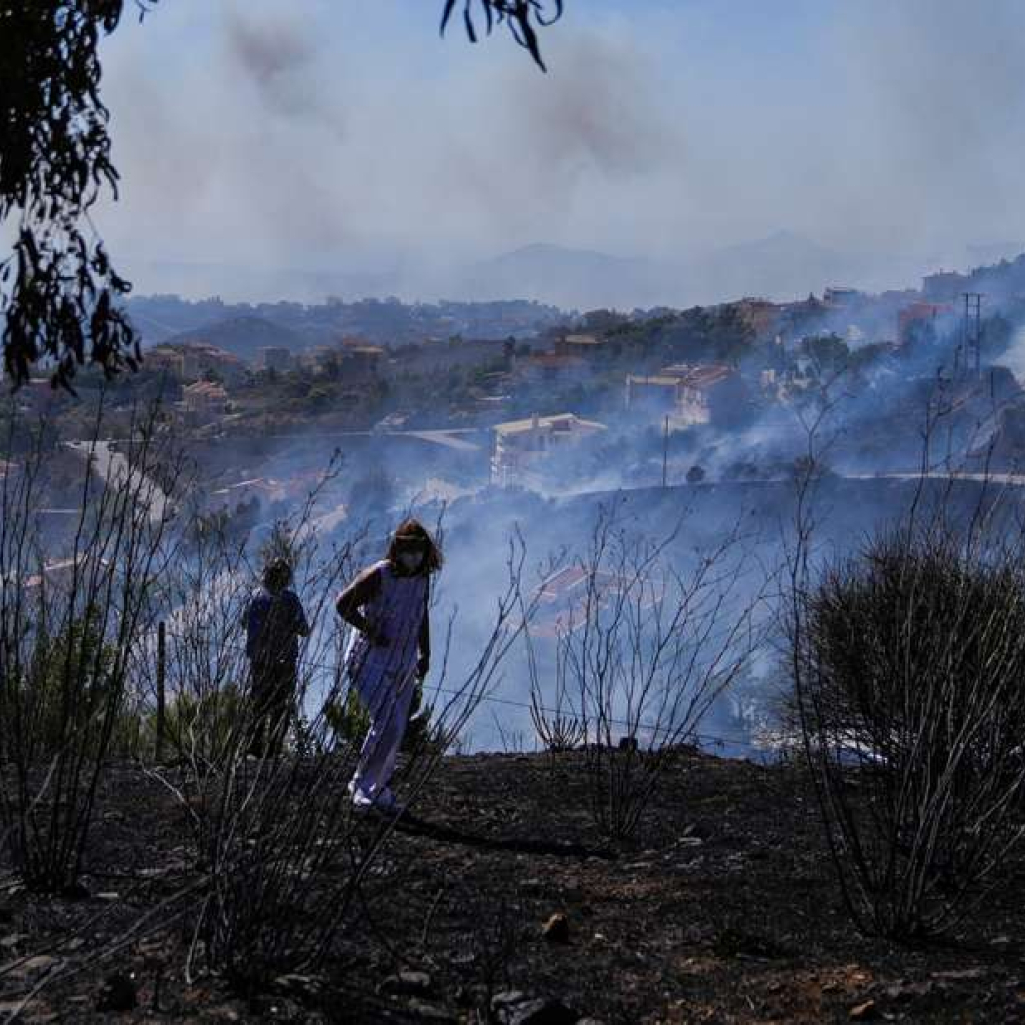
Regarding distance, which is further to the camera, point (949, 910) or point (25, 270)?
point (949, 910)

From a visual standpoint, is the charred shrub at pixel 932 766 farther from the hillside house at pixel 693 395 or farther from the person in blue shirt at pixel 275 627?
the hillside house at pixel 693 395

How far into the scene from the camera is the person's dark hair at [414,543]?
6211mm

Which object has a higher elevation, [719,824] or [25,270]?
[25,270]

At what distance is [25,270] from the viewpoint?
3.88m

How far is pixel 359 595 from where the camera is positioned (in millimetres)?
6270

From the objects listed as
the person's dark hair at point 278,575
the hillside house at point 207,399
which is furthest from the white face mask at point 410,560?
the hillside house at point 207,399

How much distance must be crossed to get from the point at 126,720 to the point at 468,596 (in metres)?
60.5

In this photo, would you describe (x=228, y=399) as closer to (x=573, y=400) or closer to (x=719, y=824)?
(x=573, y=400)

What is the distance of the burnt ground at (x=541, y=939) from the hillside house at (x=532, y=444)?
76.8m

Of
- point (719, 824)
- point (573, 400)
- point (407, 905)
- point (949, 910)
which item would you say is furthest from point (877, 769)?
point (573, 400)

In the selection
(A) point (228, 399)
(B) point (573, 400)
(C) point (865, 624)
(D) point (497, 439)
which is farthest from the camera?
(B) point (573, 400)

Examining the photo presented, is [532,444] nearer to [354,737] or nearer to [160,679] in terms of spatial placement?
→ [160,679]

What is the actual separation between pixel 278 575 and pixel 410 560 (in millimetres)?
A: 1570

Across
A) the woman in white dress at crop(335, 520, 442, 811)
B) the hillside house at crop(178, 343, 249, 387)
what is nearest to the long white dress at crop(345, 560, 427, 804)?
the woman in white dress at crop(335, 520, 442, 811)
